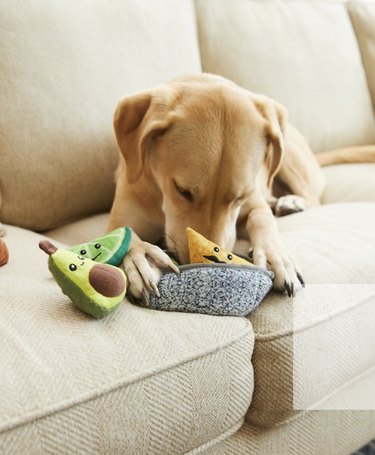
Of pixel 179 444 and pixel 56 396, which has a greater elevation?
pixel 56 396

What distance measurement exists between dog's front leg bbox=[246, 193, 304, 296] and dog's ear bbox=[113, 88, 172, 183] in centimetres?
Answer: 36

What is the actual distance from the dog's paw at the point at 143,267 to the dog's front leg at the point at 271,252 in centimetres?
23

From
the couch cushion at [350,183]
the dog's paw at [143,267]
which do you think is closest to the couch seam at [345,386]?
the dog's paw at [143,267]

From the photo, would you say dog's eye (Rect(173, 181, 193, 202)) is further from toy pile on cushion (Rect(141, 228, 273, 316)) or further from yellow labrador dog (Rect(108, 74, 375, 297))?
toy pile on cushion (Rect(141, 228, 273, 316))

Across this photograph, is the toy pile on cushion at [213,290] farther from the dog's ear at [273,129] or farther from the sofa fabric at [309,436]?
the dog's ear at [273,129]

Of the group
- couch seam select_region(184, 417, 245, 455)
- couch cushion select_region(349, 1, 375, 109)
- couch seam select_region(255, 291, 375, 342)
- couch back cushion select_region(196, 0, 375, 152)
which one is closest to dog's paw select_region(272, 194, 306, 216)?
couch back cushion select_region(196, 0, 375, 152)

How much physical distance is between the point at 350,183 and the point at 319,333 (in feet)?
3.82

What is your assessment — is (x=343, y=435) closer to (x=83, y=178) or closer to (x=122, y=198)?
(x=122, y=198)

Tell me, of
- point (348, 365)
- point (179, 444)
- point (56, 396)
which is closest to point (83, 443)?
point (56, 396)

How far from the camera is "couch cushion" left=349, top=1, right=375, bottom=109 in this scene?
2.78 m

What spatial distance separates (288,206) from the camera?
75.4 inches

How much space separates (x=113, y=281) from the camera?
3.36 ft

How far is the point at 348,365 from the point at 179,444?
18.1 inches

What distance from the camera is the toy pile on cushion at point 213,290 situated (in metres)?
1.09
